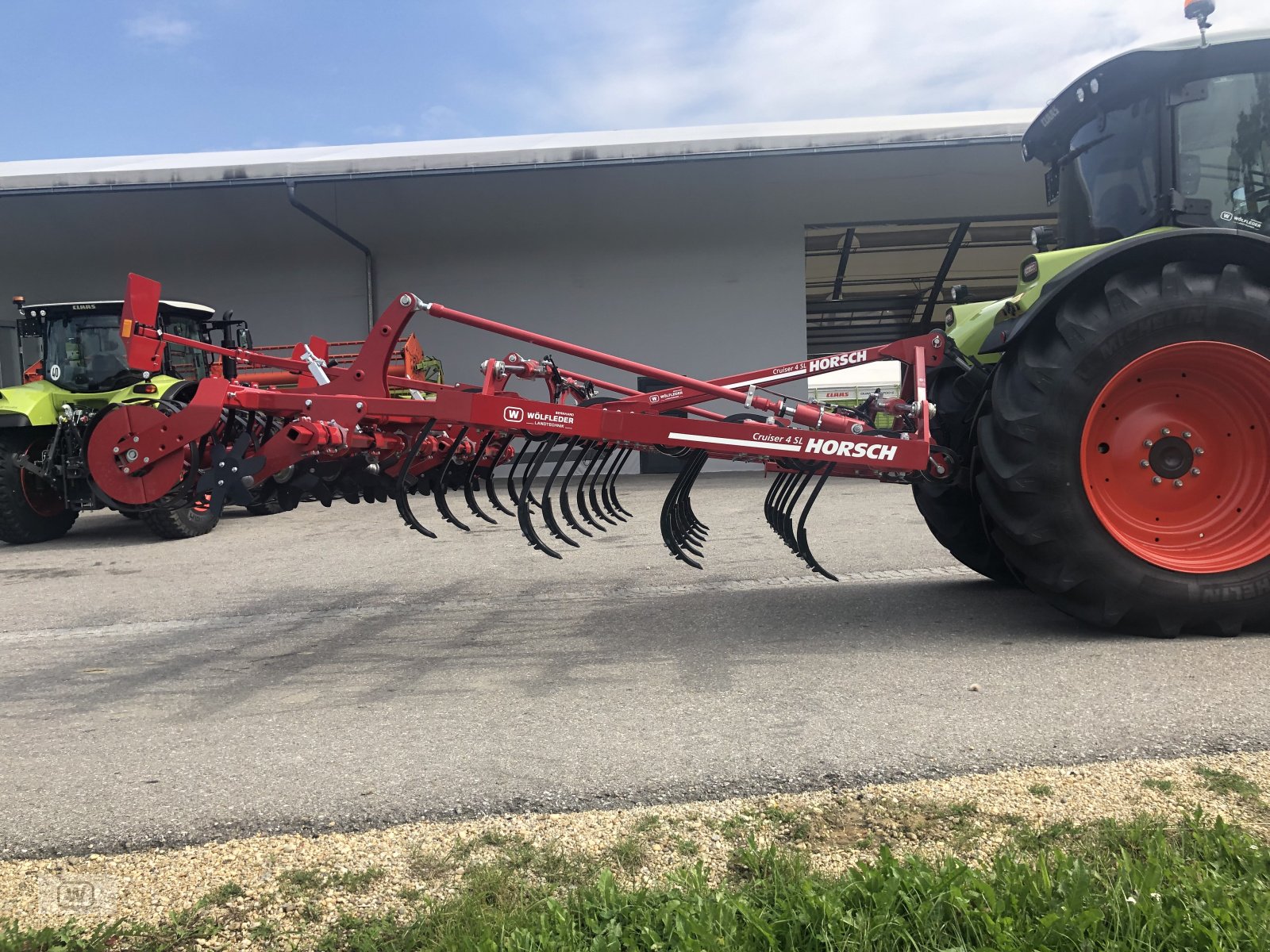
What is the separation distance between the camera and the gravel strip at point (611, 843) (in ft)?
6.29

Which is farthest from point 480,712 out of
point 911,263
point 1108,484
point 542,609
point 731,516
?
point 911,263

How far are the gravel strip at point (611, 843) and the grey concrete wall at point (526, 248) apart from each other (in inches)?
463

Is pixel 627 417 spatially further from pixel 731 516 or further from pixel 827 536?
pixel 731 516

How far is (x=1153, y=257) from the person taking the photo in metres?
3.75

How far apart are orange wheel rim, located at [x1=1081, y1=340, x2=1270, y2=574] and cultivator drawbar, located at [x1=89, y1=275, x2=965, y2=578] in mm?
715

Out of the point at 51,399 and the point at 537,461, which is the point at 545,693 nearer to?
the point at 537,461

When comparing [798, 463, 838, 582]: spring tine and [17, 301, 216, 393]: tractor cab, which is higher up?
[17, 301, 216, 393]: tractor cab

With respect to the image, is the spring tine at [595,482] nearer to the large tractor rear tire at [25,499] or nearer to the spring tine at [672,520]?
the spring tine at [672,520]

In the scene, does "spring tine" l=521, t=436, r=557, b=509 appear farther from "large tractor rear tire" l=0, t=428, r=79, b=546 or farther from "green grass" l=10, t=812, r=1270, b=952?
"large tractor rear tire" l=0, t=428, r=79, b=546

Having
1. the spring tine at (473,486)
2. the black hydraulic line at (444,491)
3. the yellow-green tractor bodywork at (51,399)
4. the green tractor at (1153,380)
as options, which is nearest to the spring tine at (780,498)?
the green tractor at (1153,380)

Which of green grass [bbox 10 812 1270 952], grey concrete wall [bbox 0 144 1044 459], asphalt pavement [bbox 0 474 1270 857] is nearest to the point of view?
green grass [bbox 10 812 1270 952]

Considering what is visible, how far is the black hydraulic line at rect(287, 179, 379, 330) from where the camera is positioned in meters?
13.2

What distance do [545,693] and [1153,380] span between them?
2.98 metres
